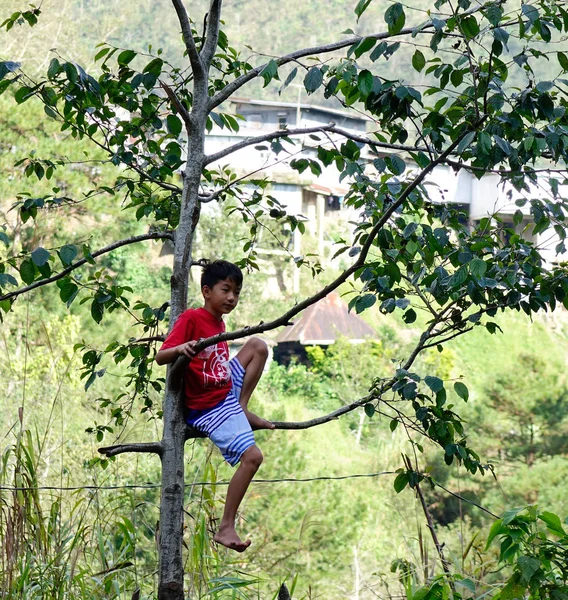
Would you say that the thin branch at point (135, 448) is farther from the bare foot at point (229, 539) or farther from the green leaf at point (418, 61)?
the green leaf at point (418, 61)

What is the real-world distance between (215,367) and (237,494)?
28 cm

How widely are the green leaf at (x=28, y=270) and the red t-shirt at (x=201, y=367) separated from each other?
0.95ft

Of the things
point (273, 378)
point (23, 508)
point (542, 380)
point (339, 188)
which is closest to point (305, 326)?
point (273, 378)

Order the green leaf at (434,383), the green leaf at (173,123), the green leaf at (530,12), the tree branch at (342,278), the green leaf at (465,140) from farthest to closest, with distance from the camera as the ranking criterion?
the green leaf at (173,123)
the green leaf at (434,383)
the green leaf at (530,12)
the green leaf at (465,140)
the tree branch at (342,278)

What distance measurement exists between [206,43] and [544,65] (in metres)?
45.0

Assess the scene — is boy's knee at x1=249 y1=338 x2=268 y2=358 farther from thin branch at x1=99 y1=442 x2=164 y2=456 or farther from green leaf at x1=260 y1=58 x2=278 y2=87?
green leaf at x1=260 y1=58 x2=278 y2=87

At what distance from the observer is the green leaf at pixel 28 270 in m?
1.71

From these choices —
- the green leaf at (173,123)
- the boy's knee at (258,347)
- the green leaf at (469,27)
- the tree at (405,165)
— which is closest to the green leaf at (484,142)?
the tree at (405,165)

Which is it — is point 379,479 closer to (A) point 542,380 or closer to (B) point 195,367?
(A) point 542,380

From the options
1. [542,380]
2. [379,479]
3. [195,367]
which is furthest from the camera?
[379,479]

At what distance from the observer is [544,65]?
43.5 metres

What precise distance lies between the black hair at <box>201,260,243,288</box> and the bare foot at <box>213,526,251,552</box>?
1.72ft

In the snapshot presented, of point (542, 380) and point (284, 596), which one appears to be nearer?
point (284, 596)

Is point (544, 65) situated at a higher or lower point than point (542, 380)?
higher
